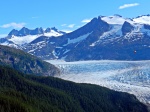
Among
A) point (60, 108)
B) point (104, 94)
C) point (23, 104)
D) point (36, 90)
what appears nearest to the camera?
point (23, 104)

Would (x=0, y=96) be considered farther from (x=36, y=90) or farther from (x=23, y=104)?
(x=36, y=90)

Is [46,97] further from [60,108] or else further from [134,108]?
[134,108]

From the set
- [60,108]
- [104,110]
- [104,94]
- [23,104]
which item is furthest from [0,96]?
[104,94]

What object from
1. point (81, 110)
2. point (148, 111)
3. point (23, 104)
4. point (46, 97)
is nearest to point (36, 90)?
point (46, 97)

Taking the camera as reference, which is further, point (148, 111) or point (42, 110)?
point (148, 111)

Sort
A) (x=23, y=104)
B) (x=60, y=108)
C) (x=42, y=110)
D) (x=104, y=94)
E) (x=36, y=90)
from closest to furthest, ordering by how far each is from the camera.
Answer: (x=23, y=104), (x=42, y=110), (x=60, y=108), (x=36, y=90), (x=104, y=94)

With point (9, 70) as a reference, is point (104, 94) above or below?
below
